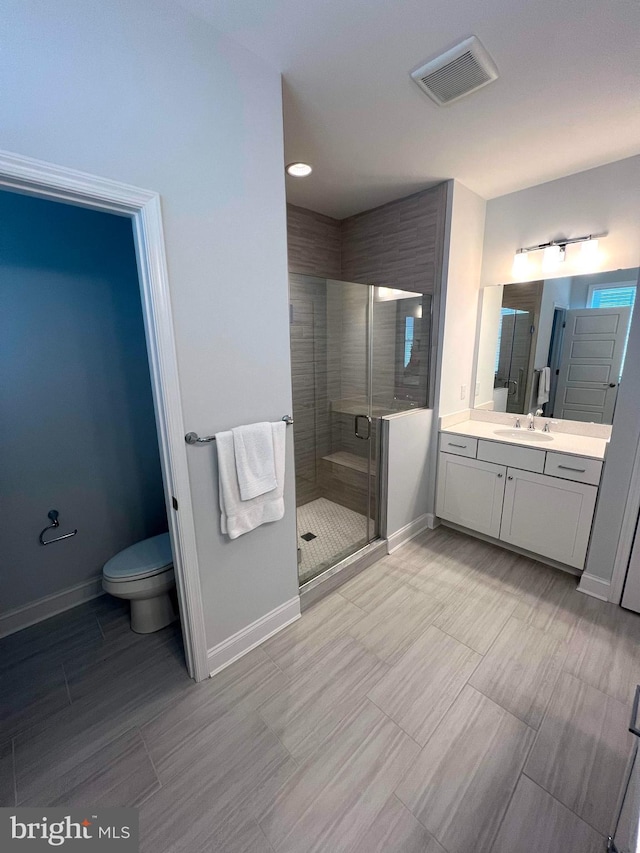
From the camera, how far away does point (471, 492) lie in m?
2.61

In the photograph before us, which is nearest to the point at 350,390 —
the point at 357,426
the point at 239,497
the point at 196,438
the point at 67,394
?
the point at 357,426

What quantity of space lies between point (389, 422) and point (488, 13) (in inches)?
72.9

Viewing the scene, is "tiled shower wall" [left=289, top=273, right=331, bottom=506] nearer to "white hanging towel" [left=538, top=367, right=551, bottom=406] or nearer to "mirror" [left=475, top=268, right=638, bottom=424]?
"mirror" [left=475, top=268, right=638, bottom=424]

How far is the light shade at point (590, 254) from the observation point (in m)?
2.23

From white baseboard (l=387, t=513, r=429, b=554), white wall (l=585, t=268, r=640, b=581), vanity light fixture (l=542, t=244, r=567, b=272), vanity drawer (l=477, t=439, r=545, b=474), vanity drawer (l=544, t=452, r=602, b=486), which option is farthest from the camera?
white baseboard (l=387, t=513, r=429, b=554)

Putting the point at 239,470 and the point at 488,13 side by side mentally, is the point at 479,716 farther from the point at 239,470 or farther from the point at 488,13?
the point at 488,13

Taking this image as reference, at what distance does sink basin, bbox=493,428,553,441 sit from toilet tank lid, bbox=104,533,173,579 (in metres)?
2.46

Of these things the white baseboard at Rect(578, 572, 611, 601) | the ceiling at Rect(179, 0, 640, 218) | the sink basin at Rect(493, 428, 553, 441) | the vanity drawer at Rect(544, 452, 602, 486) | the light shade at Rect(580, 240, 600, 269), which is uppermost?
the ceiling at Rect(179, 0, 640, 218)

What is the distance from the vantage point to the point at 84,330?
197cm

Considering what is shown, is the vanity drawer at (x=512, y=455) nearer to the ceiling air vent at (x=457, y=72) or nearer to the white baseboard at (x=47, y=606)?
the ceiling air vent at (x=457, y=72)

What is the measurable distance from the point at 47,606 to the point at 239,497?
1.49 m

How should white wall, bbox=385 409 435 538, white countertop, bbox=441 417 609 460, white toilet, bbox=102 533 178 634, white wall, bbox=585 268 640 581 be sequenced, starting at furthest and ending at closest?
1. white wall, bbox=385 409 435 538
2. white countertop, bbox=441 417 609 460
3. white wall, bbox=585 268 640 581
4. white toilet, bbox=102 533 178 634

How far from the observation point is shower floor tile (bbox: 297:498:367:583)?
7.68 feet

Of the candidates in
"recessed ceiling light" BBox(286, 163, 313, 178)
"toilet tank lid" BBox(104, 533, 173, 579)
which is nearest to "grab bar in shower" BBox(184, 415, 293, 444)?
"toilet tank lid" BBox(104, 533, 173, 579)
